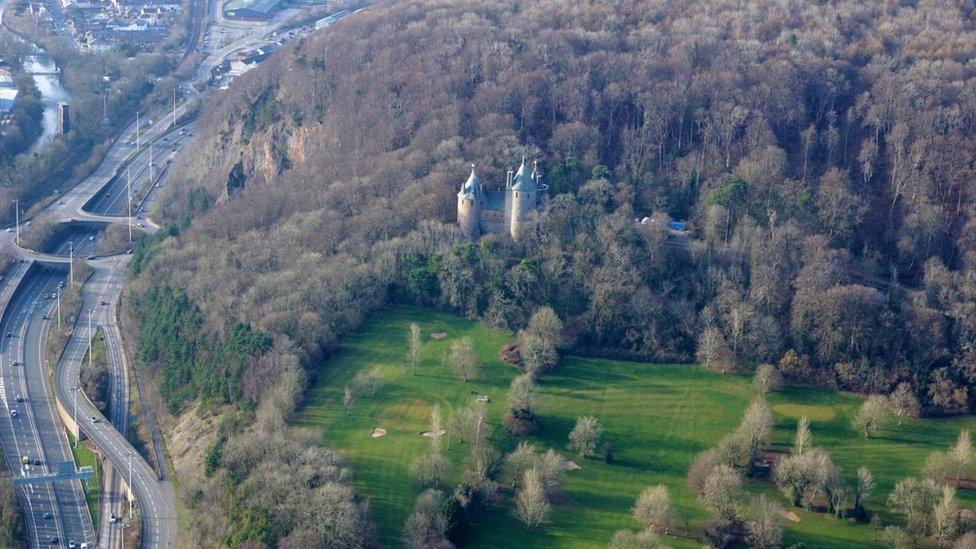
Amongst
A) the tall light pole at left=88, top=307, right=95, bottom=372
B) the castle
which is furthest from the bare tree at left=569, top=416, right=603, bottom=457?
the tall light pole at left=88, top=307, right=95, bottom=372

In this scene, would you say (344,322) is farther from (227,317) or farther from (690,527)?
(690,527)

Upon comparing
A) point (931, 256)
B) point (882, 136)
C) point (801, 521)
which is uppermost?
point (882, 136)

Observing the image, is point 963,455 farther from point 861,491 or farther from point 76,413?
point 76,413

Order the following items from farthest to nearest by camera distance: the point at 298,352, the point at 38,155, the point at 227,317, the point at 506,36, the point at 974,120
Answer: the point at 38,155, the point at 506,36, the point at 974,120, the point at 227,317, the point at 298,352

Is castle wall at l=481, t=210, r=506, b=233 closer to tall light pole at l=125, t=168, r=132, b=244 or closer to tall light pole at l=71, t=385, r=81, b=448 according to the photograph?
tall light pole at l=71, t=385, r=81, b=448

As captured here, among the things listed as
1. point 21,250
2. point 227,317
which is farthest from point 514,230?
point 21,250

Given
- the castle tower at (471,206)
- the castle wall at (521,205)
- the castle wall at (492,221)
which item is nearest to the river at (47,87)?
the castle tower at (471,206)
